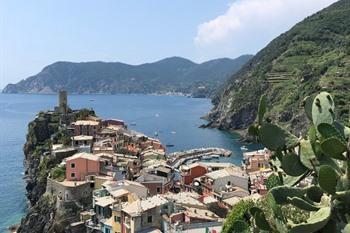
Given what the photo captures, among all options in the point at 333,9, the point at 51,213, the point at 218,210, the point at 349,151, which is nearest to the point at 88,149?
the point at 51,213

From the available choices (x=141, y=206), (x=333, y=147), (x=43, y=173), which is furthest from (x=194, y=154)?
(x=333, y=147)

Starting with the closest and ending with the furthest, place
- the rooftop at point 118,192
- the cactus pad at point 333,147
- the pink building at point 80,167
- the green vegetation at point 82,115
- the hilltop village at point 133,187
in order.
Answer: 1. the cactus pad at point 333,147
2. the hilltop village at point 133,187
3. the rooftop at point 118,192
4. the pink building at point 80,167
5. the green vegetation at point 82,115

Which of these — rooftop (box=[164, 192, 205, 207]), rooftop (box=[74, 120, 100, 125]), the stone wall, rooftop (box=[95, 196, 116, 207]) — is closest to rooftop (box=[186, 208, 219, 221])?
rooftop (box=[164, 192, 205, 207])

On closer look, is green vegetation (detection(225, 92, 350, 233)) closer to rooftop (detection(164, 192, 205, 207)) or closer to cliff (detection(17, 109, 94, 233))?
rooftop (detection(164, 192, 205, 207))

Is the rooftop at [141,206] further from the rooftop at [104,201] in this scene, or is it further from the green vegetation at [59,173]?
the green vegetation at [59,173]

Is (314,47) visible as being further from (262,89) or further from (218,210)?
(218,210)

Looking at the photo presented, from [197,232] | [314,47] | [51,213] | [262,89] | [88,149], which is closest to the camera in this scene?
[197,232]

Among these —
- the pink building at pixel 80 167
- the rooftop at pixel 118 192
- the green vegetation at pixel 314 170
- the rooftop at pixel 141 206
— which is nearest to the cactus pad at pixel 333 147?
the green vegetation at pixel 314 170
